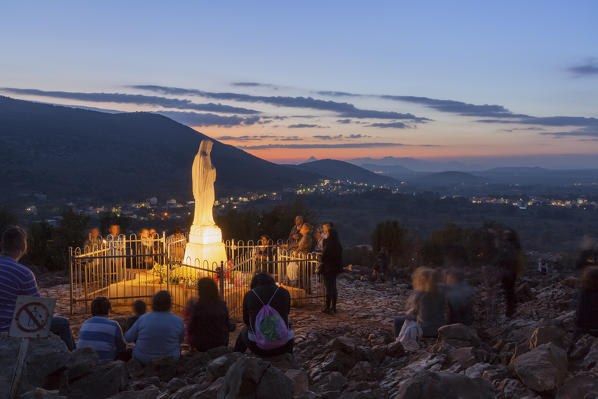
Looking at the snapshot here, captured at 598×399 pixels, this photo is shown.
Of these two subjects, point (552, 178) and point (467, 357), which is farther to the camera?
point (552, 178)

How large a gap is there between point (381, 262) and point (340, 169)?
13099 centimetres

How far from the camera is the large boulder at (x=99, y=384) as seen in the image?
13.4ft

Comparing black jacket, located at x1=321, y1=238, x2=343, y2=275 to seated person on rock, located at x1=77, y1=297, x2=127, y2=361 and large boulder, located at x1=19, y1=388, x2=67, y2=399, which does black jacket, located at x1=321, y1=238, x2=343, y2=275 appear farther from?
large boulder, located at x1=19, y1=388, x2=67, y2=399

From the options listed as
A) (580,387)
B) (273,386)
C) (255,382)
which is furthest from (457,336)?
(255,382)

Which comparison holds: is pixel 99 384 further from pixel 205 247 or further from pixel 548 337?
pixel 205 247

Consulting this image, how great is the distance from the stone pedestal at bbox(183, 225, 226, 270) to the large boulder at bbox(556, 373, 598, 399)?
8.37 metres

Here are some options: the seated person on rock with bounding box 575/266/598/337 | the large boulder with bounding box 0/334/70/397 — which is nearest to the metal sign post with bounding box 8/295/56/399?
the large boulder with bounding box 0/334/70/397

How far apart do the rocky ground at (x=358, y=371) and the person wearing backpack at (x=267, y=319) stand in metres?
0.20

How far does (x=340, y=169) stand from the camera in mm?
144375

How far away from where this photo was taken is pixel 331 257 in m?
9.23

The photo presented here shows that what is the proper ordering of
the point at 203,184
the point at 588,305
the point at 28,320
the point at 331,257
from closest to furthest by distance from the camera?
the point at 28,320 < the point at 588,305 < the point at 331,257 < the point at 203,184

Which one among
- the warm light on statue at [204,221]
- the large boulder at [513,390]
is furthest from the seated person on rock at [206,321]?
the warm light on statue at [204,221]

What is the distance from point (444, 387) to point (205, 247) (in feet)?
27.8

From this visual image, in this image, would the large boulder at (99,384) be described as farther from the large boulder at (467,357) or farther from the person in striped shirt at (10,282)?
the large boulder at (467,357)
